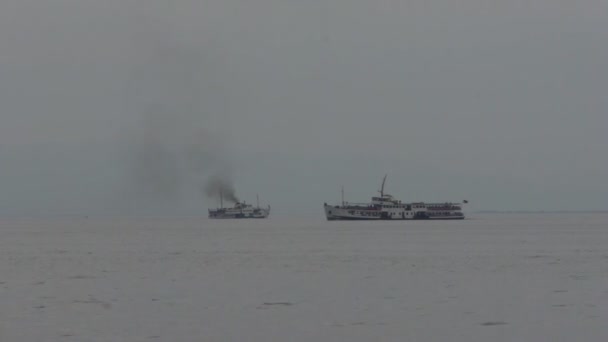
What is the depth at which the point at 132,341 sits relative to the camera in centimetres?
3275

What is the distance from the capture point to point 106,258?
81500 mm

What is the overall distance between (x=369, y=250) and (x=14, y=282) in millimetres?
42854

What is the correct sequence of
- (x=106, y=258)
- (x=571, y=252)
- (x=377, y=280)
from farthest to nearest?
(x=571, y=252), (x=106, y=258), (x=377, y=280)

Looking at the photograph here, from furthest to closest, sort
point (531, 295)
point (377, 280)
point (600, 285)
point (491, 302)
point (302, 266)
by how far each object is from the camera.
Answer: point (302, 266)
point (377, 280)
point (600, 285)
point (531, 295)
point (491, 302)

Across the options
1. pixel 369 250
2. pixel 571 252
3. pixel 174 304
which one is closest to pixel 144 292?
pixel 174 304

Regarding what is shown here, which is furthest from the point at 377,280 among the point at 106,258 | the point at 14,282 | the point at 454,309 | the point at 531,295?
the point at 106,258

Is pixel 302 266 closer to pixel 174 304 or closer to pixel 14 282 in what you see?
pixel 14 282

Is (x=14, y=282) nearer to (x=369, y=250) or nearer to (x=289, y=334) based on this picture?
(x=289, y=334)

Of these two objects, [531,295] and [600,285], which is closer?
[531,295]

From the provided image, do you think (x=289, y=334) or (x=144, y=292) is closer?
(x=289, y=334)

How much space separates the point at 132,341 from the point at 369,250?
197 ft

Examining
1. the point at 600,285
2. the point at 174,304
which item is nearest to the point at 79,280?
the point at 174,304

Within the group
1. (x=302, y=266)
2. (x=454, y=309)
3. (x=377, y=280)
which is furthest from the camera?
(x=302, y=266)

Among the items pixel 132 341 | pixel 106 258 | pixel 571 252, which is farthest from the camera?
pixel 571 252
